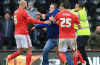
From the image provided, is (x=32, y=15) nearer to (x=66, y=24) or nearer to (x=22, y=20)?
(x=22, y=20)

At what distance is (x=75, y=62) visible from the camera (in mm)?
7852

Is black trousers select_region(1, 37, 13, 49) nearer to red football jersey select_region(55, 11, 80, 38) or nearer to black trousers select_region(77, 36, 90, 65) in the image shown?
black trousers select_region(77, 36, 90, 65)

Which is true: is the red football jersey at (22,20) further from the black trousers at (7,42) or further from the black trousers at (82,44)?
the black trousers at (7,42)

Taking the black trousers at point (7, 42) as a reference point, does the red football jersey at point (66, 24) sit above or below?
above

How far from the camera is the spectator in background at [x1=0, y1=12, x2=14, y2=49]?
37.9 feet

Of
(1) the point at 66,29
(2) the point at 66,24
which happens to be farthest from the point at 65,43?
(2) the point at 66,24

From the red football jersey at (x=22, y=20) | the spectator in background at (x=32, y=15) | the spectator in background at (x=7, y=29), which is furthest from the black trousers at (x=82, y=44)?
the spectator in background at (x=7, y=29)

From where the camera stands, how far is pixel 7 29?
1153 centimetres

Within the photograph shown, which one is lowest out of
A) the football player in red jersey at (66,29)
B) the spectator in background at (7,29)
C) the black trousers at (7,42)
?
the black trousers at (7,42)

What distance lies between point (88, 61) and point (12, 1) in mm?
5828

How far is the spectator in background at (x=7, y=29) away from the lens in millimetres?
11539

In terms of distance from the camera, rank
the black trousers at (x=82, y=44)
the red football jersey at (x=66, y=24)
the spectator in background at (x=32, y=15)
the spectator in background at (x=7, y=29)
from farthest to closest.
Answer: the spectator in background at (x=7, y=29), the spectator in background at (x=32, y=15), the black trousers at (x=82, y=44), the red football jersey at (x=66, y=24)

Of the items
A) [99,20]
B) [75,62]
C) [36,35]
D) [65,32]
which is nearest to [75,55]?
[75,62]

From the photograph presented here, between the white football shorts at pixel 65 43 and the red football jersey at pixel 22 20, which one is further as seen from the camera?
the red football jersey at pixel 22 20
